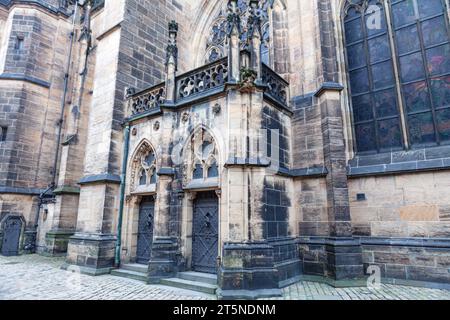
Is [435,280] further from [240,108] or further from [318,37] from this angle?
[318,37]

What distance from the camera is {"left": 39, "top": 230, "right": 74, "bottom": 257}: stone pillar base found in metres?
9.77

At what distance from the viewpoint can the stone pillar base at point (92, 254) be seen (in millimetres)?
7230

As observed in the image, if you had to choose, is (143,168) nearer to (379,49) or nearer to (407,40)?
(379,49)

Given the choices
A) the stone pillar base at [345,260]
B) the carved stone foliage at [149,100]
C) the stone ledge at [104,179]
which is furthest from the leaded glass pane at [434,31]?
the stone ledge at [104,179]

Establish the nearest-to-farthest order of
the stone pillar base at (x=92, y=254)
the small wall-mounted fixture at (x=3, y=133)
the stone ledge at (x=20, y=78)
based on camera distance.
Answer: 1. the stone pillar base at (x=92, y=254)
2. the small wall-mounted fixture at (x=3, y=133)
3. the stone ledge at (x=20, y=78)

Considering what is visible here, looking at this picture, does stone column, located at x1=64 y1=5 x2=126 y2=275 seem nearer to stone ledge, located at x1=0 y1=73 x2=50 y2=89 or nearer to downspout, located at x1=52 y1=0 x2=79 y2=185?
downspout, located at x1=52 y1=0 x2=79 y2=185

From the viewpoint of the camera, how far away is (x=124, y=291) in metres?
5.53

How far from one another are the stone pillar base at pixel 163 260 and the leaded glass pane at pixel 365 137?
516cm

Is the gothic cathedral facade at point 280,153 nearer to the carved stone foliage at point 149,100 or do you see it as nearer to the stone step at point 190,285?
the carved stone foliage at point 149,100

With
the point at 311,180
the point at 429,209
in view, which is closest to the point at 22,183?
the point at 311,180

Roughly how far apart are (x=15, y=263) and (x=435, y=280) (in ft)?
36.1

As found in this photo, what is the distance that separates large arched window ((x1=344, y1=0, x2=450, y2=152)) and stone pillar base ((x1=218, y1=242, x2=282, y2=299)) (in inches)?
154

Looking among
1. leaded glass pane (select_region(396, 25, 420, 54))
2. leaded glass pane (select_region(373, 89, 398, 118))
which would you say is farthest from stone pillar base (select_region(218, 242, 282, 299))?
leaded glass pane (select_region(396, 25, 420, 54))

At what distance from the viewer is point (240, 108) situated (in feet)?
19.2
